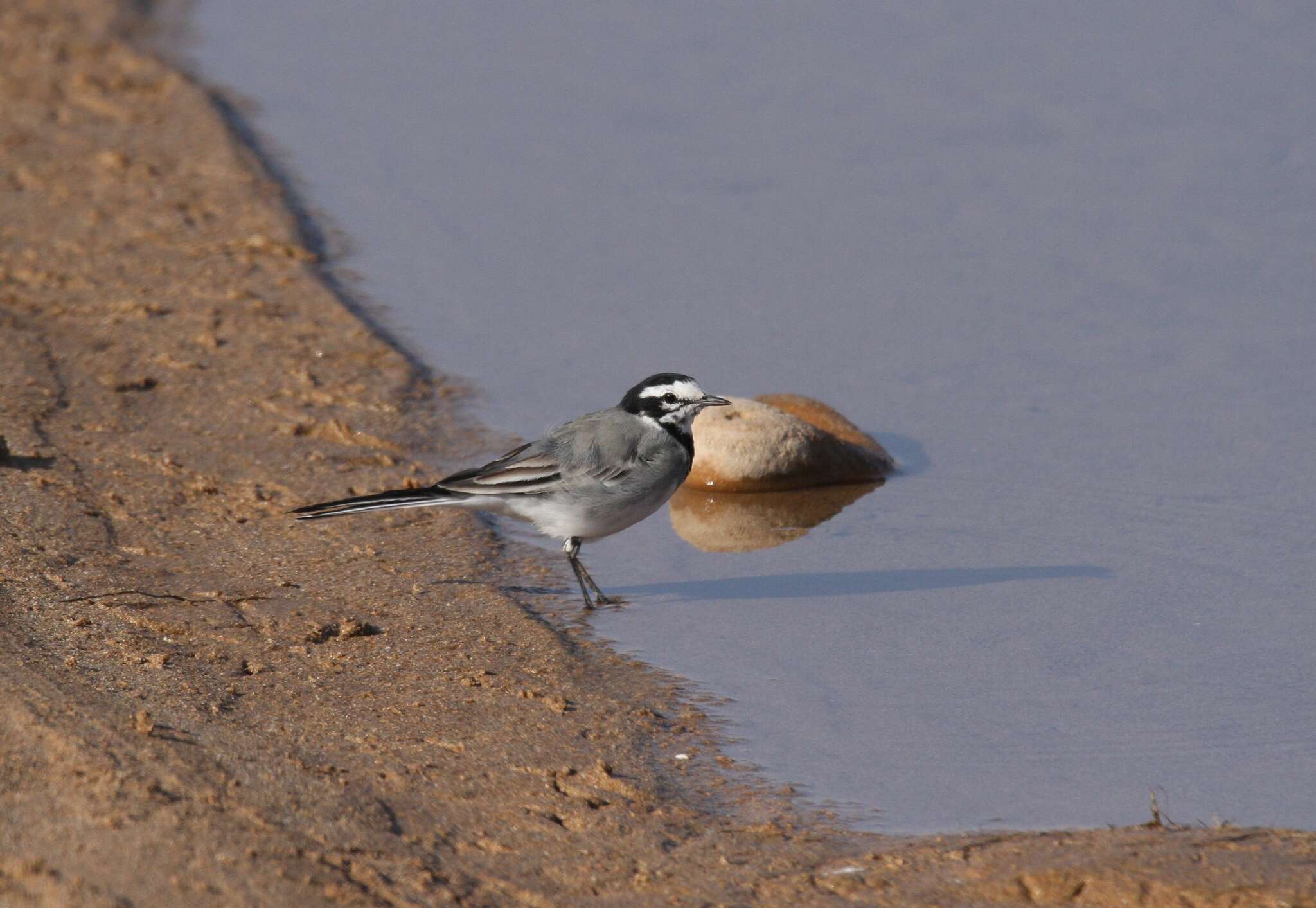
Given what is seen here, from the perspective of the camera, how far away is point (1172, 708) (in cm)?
630

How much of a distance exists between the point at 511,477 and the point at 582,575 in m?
0.63

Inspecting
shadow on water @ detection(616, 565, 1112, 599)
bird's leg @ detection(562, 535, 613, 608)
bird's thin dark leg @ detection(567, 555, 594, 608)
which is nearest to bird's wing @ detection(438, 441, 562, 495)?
bird's leg @ detection(562, 535, 613, 608)

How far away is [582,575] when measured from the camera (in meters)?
7.51

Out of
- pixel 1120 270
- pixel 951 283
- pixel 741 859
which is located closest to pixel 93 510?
pixel 741 859

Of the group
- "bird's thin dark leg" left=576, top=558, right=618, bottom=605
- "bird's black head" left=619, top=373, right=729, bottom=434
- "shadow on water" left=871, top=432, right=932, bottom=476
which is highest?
"bird's black head" left=619, top=373, right=729, bottom=434

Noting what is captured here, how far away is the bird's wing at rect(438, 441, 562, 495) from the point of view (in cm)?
721

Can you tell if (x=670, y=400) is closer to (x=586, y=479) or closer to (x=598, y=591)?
(x=586, y=479)

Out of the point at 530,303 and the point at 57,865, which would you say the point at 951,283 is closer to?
the point at 530,303

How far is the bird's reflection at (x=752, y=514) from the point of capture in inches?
327

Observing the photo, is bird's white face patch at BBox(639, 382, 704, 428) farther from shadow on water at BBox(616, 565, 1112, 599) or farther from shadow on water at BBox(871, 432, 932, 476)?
shadow on water at BBox(871, 432, 932, 476)

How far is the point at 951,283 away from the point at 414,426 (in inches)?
159

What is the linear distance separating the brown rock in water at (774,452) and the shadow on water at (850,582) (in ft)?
3.42

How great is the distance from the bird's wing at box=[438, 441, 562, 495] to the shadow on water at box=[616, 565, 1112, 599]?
76 centimetres

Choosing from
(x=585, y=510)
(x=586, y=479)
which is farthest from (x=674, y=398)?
(x=585, y=510)
